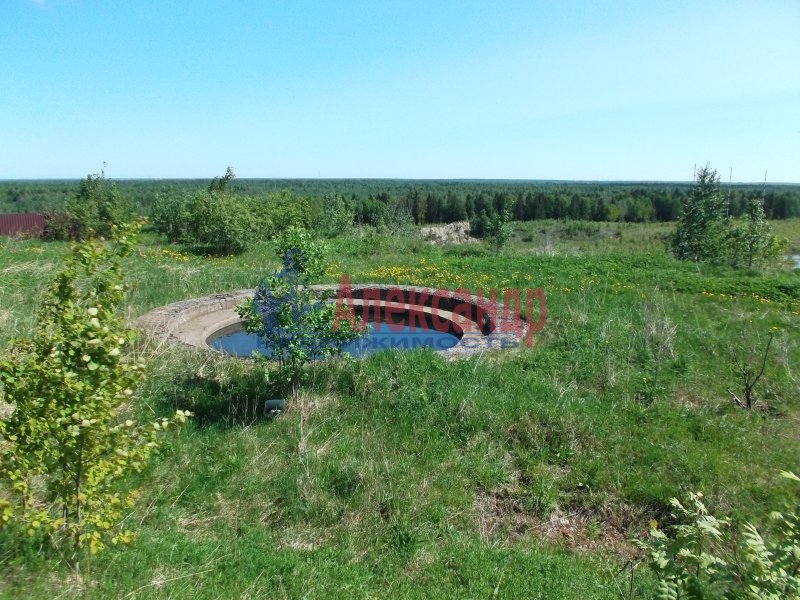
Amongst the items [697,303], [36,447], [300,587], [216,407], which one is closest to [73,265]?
[36,447]

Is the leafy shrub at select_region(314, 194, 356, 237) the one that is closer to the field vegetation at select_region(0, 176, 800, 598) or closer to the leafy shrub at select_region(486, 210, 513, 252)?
the leafy shrub at select_region(486, 210, 513, 252)

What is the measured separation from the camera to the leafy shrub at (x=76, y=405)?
2219mm

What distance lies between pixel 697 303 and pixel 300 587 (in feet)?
26.8

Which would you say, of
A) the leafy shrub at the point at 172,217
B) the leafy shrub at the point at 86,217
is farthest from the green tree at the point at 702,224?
the leafy shrub at the point at 86,217

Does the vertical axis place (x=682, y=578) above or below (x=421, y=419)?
above

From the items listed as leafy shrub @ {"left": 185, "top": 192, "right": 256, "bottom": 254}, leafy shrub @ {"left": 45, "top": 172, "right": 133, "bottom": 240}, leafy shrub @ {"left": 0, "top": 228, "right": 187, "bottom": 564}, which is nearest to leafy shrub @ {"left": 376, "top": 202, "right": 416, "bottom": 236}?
leafy shrub @ {"left": 185, "top": 192, "right": 256, "bottom": 254}

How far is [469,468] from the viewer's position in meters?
3.93

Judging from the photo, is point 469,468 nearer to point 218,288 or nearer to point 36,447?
point 36,447

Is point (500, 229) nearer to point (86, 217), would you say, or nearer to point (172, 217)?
point (172, 217)

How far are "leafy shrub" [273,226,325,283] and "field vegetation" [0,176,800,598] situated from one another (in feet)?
1.23

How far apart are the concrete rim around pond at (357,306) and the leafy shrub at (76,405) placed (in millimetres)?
3352

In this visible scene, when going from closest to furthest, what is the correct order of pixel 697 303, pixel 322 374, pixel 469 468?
1. pixel 469 468
2. pixel 322 374
3. pixel 697 303

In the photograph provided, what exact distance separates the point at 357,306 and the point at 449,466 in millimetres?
5011

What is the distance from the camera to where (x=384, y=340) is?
7258 mm
